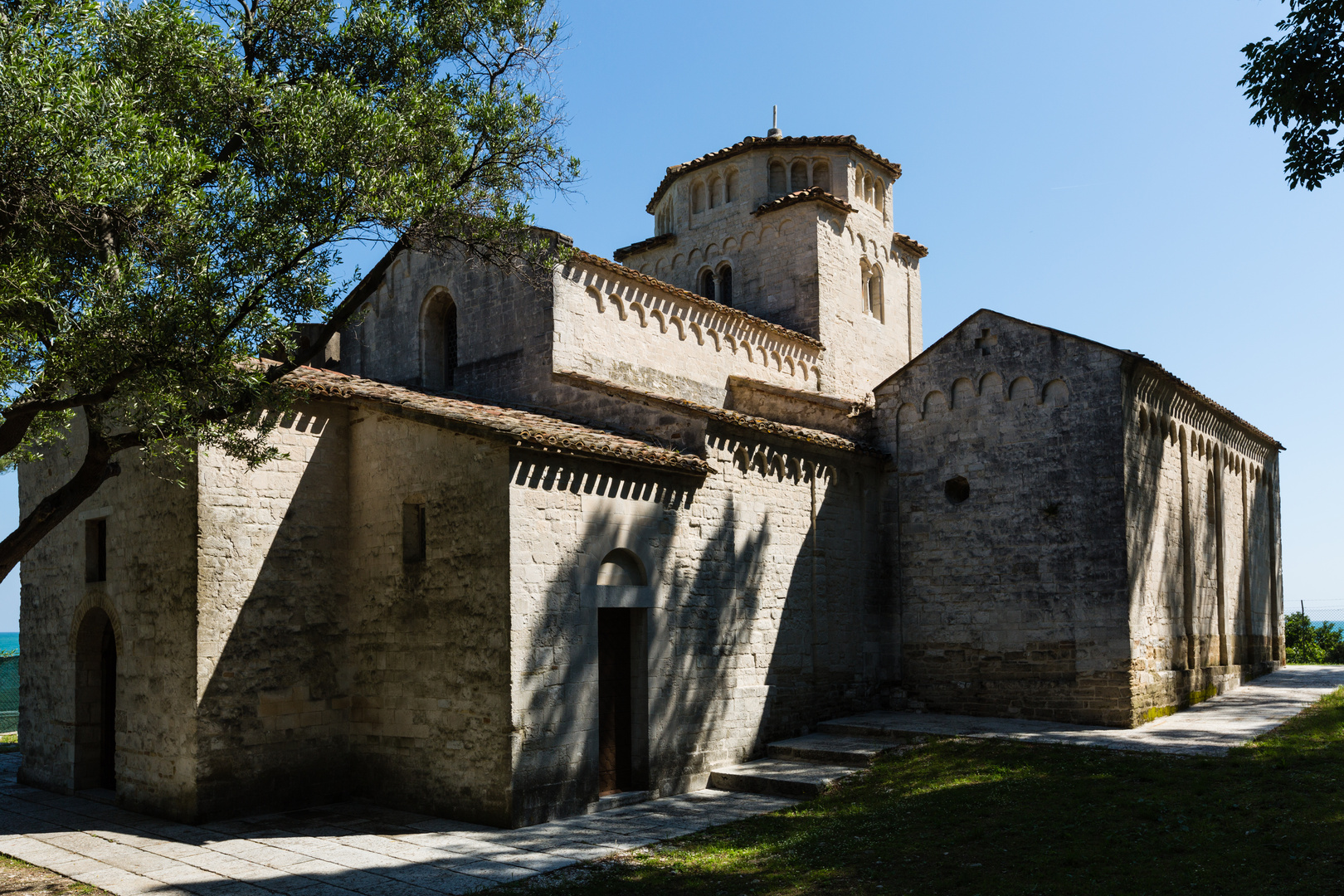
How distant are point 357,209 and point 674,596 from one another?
20.5 feet

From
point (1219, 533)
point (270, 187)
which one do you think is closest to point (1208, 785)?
point (1219, 533)

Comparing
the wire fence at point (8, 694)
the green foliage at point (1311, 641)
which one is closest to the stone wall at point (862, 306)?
the green foliage at point (1311, 641)

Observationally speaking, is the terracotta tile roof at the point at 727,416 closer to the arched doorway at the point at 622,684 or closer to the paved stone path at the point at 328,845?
the arched doorway at the point at 622,684

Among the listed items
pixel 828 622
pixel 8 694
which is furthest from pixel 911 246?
pixel 8 694

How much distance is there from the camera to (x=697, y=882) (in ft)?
28.0

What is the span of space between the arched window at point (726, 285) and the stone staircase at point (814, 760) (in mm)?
10610

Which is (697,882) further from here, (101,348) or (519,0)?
(519,0)

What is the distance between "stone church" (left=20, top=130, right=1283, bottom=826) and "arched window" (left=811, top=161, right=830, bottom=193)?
186cm

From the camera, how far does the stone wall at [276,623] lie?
11203 millimetres

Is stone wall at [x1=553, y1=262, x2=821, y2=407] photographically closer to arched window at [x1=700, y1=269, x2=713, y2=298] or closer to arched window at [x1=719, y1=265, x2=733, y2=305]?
arched window at [x1=719, y1=265, x2=733, y2=305]

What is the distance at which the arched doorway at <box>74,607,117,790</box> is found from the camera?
13.2 metres

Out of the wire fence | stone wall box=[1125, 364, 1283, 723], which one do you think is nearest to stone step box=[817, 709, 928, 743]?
Answer: stone wall box=[1125, 364, 1283, 723]

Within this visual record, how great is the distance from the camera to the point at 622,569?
480 inches

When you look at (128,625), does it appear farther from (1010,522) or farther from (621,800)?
(1010,522)
